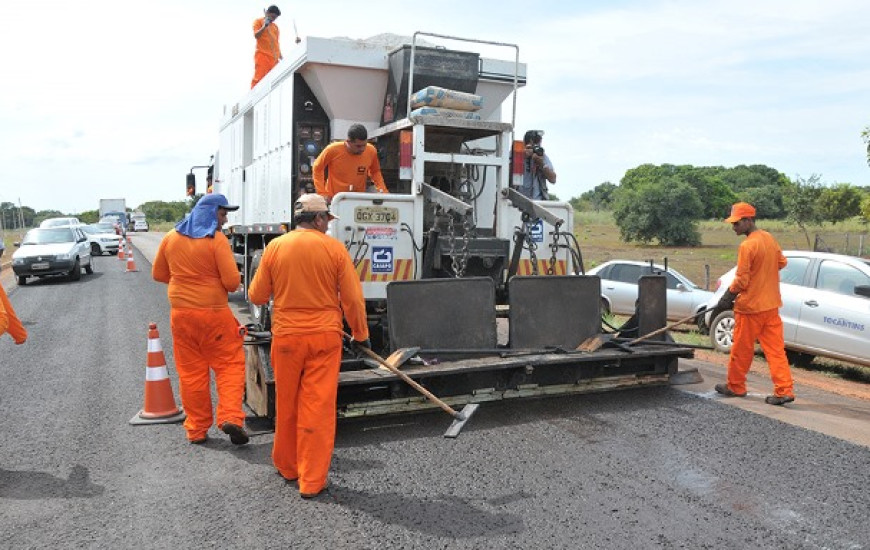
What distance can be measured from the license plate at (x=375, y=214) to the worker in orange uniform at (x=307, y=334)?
2.01 meters

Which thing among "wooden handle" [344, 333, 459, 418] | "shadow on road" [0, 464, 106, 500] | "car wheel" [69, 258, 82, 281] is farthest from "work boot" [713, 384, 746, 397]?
"car wheel" [69, 258, 82, 281]

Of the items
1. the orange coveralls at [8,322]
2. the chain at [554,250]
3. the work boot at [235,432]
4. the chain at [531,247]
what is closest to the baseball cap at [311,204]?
the work boot at [235,432]

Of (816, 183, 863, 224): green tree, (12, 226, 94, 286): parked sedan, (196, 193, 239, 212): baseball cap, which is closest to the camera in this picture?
(196, 193, 239, 212): baseball cap

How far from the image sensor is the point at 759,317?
686 centimetres

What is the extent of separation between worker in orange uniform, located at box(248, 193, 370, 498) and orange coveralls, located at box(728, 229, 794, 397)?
397 cm

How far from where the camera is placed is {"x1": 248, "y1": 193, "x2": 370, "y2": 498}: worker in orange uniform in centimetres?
445

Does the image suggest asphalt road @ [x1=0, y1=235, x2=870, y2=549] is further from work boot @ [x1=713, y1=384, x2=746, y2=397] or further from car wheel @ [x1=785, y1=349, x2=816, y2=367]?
car wheel @ [x1=785, y1=349, x2=816, y2=367]

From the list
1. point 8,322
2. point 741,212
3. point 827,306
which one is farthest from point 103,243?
point 741,212

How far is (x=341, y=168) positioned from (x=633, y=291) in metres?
8.05

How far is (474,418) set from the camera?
19.8 feet

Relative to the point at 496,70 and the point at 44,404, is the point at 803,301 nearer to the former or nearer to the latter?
the point at 496,70

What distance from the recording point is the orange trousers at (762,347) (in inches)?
267

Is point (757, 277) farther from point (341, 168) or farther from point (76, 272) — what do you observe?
point (76, 272)

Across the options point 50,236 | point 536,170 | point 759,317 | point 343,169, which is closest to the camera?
point 759,317
